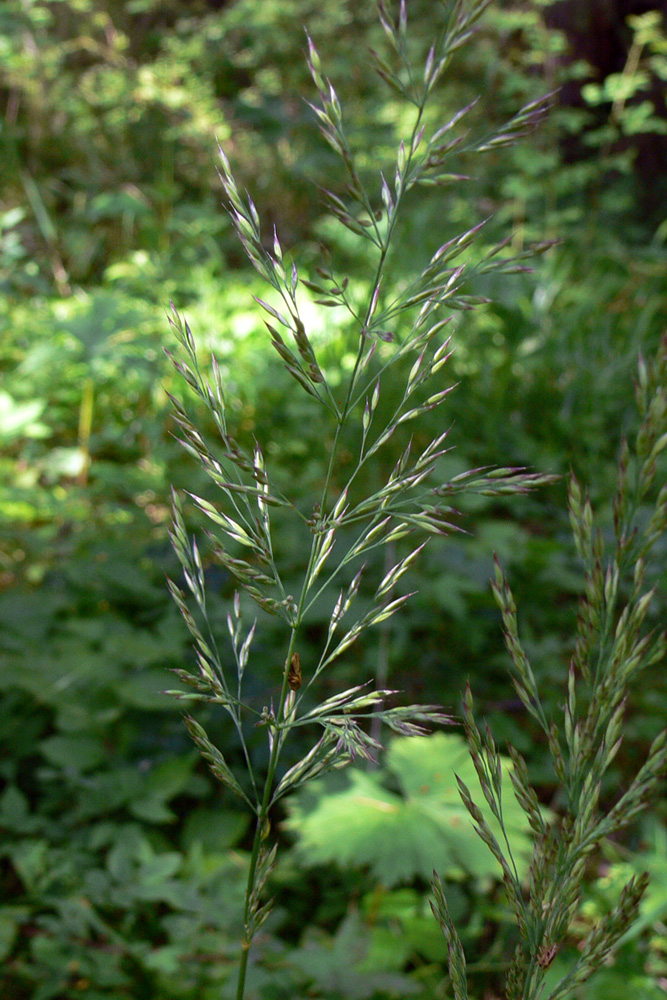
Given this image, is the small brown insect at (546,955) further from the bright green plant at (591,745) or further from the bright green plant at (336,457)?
the bright green plant at (336,457)

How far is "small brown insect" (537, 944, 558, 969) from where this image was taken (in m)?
0.44

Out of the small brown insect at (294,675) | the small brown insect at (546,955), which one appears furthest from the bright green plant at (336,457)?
the small brown insect at (546,955)

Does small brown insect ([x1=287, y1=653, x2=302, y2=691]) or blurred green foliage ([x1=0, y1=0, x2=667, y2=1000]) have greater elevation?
small brown insect ([x1=287, y1=653, x2=302, y2=691])

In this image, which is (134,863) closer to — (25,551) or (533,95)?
(25,551)

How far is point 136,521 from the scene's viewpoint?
241cm

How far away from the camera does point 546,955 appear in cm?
44

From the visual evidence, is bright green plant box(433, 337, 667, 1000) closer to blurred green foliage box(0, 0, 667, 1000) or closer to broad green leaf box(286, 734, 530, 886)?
blurred green foliage box(0, 0, 667, 1000)

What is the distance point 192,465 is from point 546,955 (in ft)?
8.49

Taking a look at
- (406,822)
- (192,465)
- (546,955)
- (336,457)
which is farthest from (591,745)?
(192,465)

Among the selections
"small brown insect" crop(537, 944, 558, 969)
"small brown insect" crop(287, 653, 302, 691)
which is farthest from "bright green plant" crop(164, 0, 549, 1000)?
"small brown insect" crop(537, 944, 558, 969)

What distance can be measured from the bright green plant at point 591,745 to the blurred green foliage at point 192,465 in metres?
0.17

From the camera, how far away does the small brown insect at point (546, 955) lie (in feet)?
1.44

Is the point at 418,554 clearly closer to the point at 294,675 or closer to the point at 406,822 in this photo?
the point at 294,675

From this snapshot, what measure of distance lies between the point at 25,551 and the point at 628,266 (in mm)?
3804
